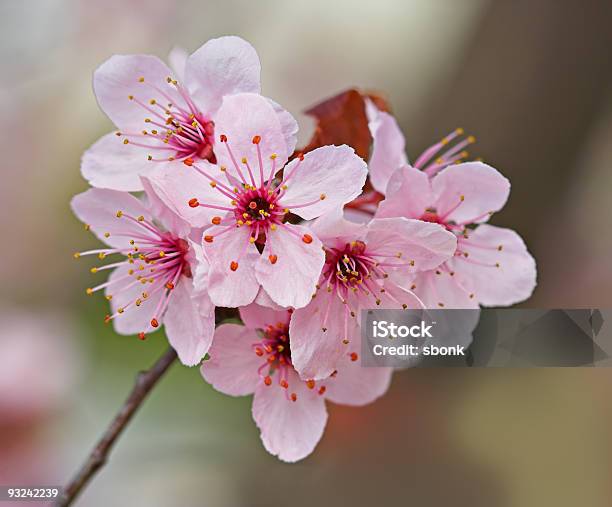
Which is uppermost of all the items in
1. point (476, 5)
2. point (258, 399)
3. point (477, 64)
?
point (476, 5)

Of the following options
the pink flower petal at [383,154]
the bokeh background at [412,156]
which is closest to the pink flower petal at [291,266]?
the pink flower petal at [383,154]

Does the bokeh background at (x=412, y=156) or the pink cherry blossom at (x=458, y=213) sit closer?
the pink cherry blossom at (x=458, y=213)

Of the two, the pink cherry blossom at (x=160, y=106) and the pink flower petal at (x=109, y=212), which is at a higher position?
the pink cherry blossom at (x=160, y=106)

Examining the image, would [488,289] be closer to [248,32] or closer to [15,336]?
[15,336]

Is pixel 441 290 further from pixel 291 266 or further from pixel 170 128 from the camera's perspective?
pixel 170 128

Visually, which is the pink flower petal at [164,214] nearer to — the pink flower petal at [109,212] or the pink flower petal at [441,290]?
the pink flower petal at [109,212]

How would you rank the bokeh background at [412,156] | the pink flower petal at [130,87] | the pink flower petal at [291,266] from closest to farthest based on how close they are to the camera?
the pink flower petal at [291,266], the pink flower petal at [130,87], the bokeh background at [412,156]

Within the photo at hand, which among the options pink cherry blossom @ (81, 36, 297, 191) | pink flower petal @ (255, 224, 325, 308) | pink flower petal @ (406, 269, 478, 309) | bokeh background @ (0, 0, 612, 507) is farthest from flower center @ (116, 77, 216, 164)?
bokeh background @ (0, 0, 612, 507)

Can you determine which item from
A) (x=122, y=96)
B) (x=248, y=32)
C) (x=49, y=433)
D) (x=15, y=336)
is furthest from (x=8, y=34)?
(x=122, y=96)
